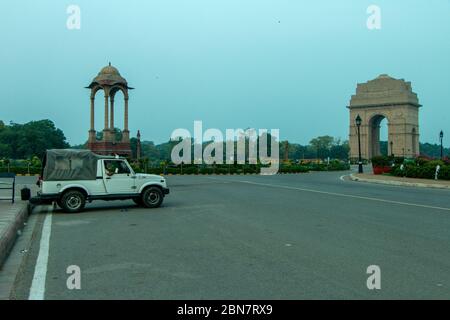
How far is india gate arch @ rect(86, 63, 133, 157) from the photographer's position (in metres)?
48.2

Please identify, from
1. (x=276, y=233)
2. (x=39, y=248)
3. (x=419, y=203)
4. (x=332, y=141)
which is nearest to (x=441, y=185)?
(x=419, y=203)

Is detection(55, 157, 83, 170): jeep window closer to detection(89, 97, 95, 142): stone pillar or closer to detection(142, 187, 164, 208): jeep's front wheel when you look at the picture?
detection(142, 187, 164, 208): jeep's front wheel

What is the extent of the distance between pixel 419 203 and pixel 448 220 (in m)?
4.38

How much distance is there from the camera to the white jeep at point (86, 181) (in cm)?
1390

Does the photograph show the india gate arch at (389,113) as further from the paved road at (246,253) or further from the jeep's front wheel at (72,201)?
the paved road at (246,253)

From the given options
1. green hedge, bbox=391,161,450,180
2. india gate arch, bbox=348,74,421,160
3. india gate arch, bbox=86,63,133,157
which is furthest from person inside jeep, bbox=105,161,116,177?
india gate arch, bbox=348,74,421,160

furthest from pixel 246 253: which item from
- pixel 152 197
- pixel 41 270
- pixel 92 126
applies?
pixel 92 126

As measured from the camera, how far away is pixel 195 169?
152 ft

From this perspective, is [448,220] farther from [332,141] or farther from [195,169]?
[332,141]

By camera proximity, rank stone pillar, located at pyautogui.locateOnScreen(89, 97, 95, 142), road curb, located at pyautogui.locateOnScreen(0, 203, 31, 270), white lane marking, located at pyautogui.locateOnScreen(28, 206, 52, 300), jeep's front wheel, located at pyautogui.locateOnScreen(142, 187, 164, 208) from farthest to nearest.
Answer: stone pillar, located at pyautogui.locateOnScreen(89, 97, 95, 142), jeep's front wheel, located at pyautogui.locateOnScreen(142, 187, 164, 208), road curb, located at pyautogui.locateOnScreen(0, 203, 31, 270), white lane marking, located at pyautogui.locateOnScreen(28, 206, 52, 300)

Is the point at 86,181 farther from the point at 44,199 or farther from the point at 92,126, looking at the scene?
the point at 92,126

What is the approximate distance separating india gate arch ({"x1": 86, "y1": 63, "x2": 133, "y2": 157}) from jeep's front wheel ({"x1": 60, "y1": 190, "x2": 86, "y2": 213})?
113 feet

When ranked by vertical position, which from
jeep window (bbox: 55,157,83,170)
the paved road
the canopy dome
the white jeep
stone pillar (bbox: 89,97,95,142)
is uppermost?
the canopy dome
